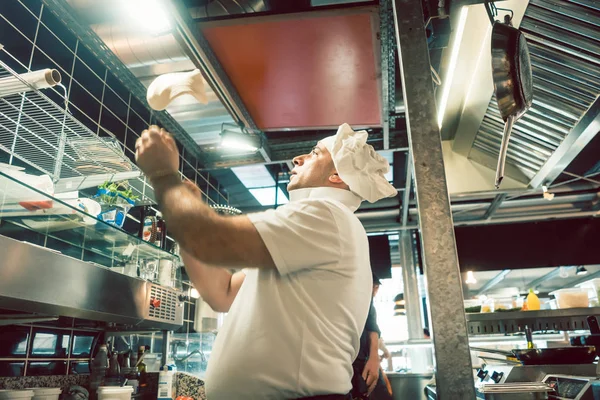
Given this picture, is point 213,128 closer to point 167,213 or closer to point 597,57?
point 597,57

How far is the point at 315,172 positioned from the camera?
1567 mm

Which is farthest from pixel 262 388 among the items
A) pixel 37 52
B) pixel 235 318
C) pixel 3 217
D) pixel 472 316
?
pixel 37 52

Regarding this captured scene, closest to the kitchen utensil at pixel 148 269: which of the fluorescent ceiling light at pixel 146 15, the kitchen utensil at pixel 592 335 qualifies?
the fluorescent ceiling light at pixel 146 15

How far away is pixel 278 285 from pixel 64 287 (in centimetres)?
103

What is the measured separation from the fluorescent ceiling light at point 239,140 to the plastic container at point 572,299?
8.73 ft

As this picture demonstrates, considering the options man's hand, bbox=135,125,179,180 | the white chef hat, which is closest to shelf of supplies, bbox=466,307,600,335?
the white chef hat

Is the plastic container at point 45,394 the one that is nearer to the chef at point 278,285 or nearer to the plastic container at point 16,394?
the plastic container at point 16,394

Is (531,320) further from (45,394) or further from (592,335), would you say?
(45,394)

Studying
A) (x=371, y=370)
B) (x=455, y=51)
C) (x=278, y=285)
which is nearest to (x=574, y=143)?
(x=455, y=51)

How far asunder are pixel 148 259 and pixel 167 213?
5.38 ft

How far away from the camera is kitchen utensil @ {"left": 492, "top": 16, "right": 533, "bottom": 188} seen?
1631 mm

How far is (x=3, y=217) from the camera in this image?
156cm

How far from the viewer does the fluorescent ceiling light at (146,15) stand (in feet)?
8.55

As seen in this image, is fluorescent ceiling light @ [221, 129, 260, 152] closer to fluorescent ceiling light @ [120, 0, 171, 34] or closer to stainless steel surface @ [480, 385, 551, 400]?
fluorescent ceiling light @ [120, 0, 171, 34]
